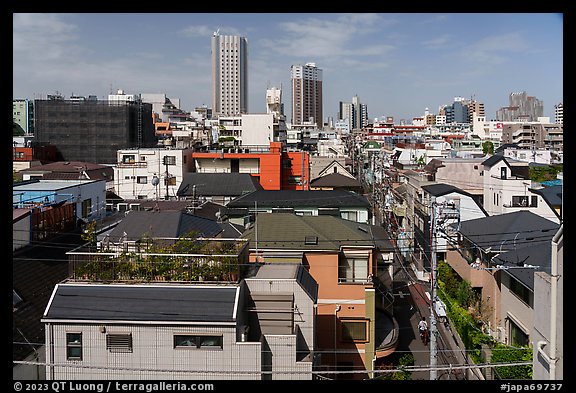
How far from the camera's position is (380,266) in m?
11.5

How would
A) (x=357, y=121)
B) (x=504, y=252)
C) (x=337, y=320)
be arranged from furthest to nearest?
(x=357, y=121), (x=504, y=252), (x=337, y=320)

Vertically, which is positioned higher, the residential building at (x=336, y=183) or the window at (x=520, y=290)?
the residential building at (x=336, y=183)

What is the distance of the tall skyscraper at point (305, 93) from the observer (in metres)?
91.5

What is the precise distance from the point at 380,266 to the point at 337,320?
3.24 metres

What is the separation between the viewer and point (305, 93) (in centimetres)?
9219

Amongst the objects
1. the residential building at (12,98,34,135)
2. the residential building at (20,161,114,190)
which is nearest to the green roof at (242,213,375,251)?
the residential building at (20,161,114,190)

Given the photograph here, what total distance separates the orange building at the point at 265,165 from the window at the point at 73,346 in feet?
60.9

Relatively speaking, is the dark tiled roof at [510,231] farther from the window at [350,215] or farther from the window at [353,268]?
→ the window at [350,215]

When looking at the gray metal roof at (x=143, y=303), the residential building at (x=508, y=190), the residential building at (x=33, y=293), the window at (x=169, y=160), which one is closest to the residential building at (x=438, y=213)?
the residential building at (x=508, y=190)

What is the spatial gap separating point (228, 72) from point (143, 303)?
78.8 meters

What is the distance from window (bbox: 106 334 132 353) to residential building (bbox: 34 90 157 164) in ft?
84.8

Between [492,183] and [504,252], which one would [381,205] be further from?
[504,252]

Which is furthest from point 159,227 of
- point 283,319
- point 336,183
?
point 336,183
